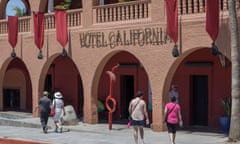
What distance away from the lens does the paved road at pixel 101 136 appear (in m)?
17.3

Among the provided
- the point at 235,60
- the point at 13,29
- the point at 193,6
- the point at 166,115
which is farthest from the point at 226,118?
the point at 13,29

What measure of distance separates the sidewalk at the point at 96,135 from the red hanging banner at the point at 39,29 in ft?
13.5

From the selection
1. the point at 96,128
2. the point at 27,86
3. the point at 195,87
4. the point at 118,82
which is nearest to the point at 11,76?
the point at 27,86

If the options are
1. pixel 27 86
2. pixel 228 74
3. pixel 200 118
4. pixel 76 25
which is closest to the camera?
pixel 228 74

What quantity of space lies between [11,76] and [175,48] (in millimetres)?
15481

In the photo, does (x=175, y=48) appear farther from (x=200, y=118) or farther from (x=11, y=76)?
(x=11, y=76)

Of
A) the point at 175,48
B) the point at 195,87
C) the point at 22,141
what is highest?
the point at 175,48

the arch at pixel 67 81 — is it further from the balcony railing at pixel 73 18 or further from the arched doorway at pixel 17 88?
the balcony railing at pixel 73 18

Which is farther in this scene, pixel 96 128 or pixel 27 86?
pixel 27 86

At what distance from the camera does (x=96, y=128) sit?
21094 millimetres

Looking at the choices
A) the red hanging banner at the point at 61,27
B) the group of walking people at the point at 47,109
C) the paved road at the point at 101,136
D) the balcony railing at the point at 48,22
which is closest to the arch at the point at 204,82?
the paved road at the point at 101,136

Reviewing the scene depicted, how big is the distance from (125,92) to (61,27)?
477 centimetres

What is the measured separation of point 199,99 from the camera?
21.8m

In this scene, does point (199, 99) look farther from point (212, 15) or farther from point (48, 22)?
point (48, 22)
